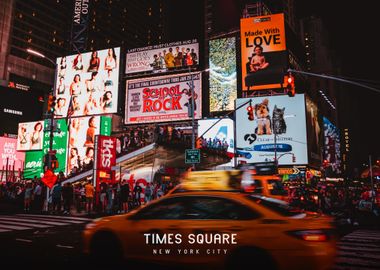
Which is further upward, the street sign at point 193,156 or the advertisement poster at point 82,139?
the advertisement poster at point 82,139

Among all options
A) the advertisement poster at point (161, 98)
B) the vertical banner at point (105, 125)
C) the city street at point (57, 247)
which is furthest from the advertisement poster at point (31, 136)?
the city street at point (57, 247)

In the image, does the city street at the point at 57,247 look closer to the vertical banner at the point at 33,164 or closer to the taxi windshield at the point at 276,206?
the taxi windshield at the point at 276,206

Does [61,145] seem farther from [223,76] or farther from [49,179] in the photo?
[49,179]

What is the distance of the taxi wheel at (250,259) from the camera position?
A: 5.42 meters

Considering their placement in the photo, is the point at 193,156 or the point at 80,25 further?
the point at 80,25

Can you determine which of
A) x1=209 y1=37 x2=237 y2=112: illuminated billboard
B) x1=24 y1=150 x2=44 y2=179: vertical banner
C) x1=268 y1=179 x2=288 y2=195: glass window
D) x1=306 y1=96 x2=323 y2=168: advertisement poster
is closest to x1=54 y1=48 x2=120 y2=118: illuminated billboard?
x1=24 y1=150 x2=44 y2=179: vertical banner

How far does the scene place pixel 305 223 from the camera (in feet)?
18.4

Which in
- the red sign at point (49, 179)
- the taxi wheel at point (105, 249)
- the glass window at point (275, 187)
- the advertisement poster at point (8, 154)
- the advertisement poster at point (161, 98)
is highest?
the advertisement poster at point (161, 98)

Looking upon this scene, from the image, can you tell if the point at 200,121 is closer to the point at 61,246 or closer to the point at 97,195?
the point at 97,195

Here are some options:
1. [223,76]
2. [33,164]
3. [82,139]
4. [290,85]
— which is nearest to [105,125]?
[82,139]

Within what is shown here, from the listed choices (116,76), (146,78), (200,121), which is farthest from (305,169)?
(116,76)

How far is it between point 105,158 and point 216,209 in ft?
63.4

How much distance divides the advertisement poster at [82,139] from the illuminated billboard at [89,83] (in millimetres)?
1132

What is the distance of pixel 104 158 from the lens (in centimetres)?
2445
